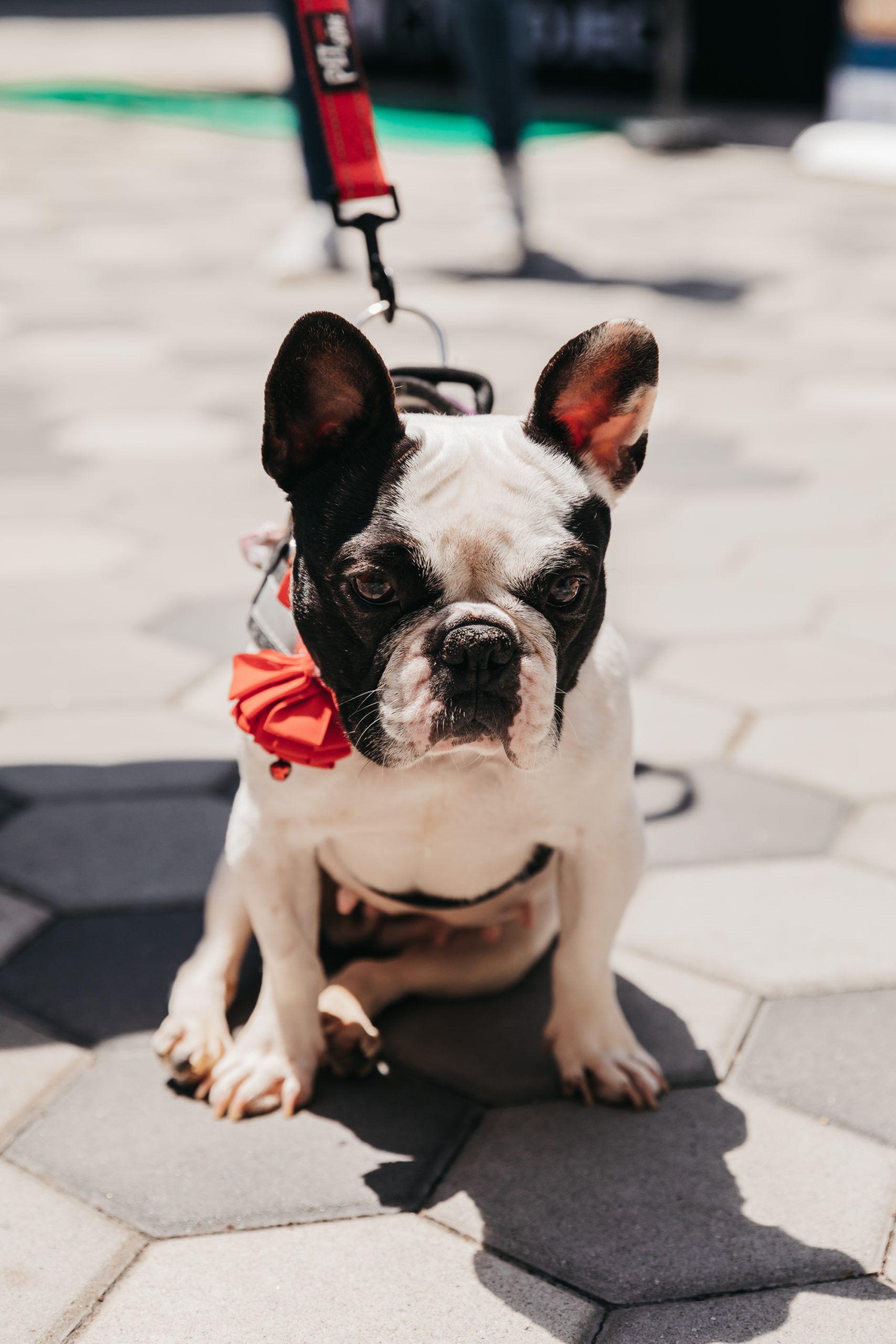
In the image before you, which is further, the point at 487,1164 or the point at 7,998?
the point at 7,998

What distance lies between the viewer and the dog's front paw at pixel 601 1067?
2367mm

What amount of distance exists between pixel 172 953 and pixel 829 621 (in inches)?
88.5

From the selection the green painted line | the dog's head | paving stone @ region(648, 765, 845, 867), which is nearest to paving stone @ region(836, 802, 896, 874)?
paving stone @ region(648, 765, 845, 867)

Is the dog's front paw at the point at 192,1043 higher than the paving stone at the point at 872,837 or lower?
higher

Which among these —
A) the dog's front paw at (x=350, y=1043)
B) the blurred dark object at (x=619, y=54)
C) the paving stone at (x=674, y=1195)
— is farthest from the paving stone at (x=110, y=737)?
the blurred dark object at (x=619, y=54)

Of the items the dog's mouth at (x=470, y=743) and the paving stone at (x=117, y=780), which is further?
the paving stone at (x=117, y=780)

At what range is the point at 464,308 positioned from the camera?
7125 mm

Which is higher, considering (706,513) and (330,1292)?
(330,1292)

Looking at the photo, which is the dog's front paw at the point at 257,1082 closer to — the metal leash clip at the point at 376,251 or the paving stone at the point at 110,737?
the paving stone at the point at 110,737

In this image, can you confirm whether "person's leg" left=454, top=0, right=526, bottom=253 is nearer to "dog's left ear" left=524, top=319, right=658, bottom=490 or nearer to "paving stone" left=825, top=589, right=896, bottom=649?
"paving stone" left=825, top=589, right=896, bottom=649

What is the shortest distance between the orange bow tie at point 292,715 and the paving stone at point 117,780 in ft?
3.85

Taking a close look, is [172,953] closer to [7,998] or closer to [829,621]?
[7,998]

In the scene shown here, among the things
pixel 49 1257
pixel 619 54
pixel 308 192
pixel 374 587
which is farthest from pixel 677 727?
pixel 619 54

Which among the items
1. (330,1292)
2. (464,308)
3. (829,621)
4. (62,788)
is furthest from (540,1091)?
(464,308)
